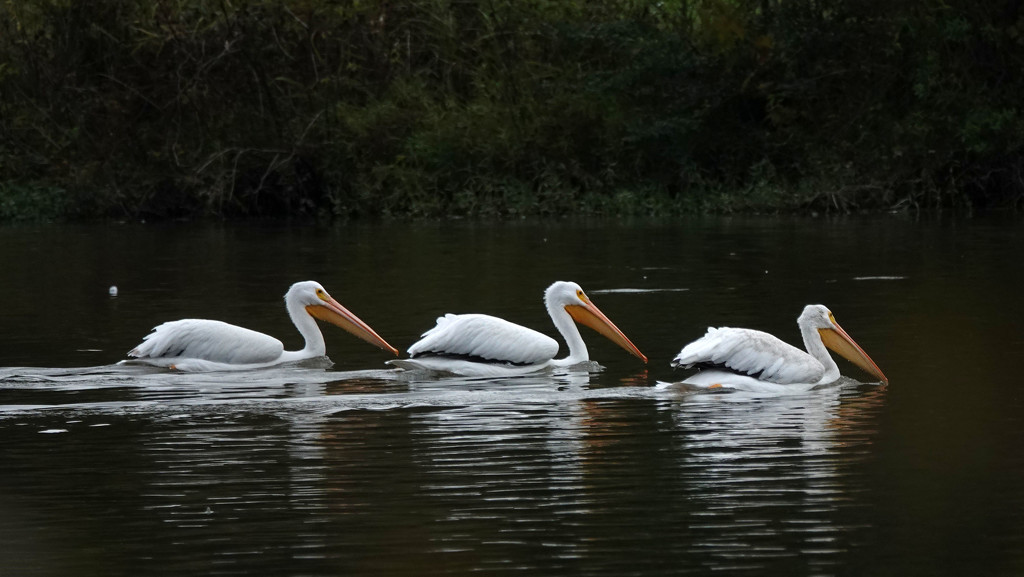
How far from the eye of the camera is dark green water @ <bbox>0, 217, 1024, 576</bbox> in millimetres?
6141

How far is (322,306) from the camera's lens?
12.4 m

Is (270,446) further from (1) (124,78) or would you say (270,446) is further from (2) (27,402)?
(1) (124,78)

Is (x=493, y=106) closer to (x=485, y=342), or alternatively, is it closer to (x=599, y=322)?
(x=599, y=322)

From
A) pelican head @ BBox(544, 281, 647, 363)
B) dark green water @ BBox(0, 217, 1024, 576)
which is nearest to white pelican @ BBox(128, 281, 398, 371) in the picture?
dark green water @ BBox(0, 217, 1024, 576)

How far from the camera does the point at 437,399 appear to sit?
32.4ft

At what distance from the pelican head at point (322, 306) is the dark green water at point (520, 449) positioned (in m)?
0.25

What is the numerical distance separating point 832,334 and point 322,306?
3.52 metres

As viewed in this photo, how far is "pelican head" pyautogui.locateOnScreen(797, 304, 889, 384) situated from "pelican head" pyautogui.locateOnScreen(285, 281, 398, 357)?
2.93 meters

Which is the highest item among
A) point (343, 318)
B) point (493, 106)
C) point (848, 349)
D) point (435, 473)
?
point (493, 106)

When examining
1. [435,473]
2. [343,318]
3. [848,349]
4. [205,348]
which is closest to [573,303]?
[343,318]

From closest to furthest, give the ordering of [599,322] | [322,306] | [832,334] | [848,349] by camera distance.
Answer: [848,349] < [832,334] < [599,322] < [322,306]

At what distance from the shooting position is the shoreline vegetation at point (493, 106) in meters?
28.9

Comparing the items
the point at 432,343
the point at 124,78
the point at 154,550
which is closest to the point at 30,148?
the point at 124,78

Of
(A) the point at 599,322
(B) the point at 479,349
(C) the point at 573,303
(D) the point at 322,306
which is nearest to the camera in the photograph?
(B) the point at 479,349
